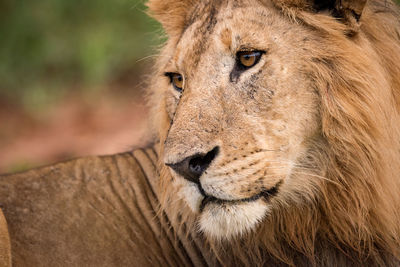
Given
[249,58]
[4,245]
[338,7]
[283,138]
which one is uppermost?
[338,7]

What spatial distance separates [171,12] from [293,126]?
48.5 inches

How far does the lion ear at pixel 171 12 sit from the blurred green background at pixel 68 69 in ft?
16.4

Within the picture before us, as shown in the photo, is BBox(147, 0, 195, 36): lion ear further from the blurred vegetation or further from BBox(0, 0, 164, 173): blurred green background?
the blurred vegetation

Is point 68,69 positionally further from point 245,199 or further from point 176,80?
point 245,199

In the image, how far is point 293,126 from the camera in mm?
3469

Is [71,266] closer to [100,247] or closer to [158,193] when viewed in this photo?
[100,247]

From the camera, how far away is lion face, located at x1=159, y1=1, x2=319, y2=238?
331cm

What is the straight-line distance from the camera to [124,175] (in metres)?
4.54

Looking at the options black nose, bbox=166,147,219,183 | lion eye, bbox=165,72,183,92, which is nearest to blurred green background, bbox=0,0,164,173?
lion eye, bbox=165,72,183,92

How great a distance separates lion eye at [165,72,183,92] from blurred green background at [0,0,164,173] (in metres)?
5.23

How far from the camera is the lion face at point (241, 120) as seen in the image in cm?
331

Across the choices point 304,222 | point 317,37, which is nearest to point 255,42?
point 317,37

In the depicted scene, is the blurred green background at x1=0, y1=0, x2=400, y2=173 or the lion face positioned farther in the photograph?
the blurred green background at x1=0, y1=0, x2=400, y2=173

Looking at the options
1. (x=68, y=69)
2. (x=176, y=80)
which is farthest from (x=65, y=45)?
(x=176, y=80)
